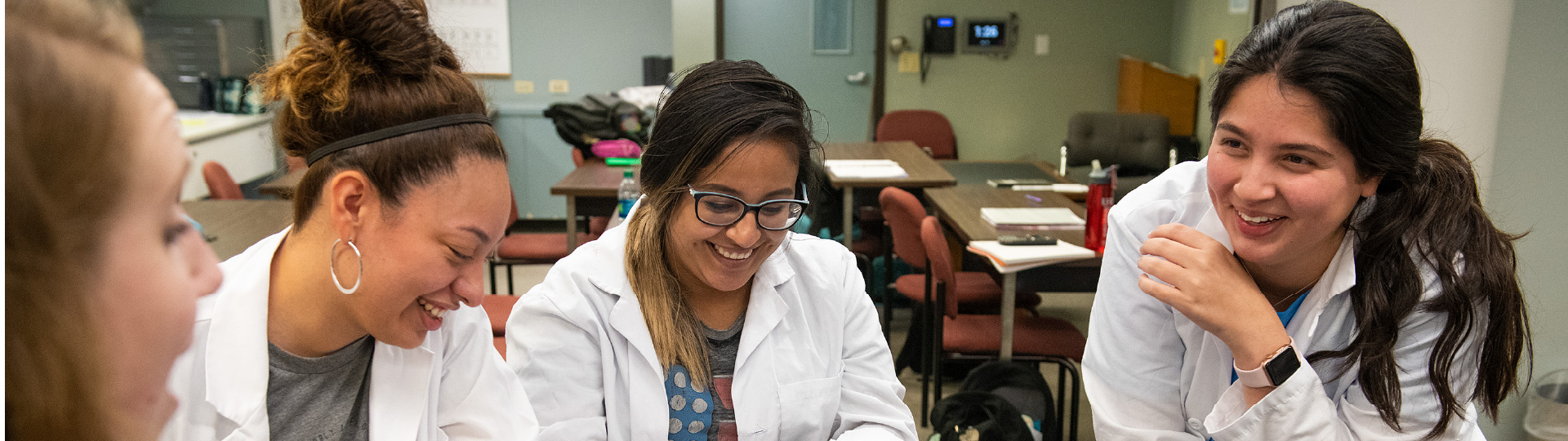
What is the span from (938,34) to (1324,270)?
5112mm

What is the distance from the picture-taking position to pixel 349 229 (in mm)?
1048

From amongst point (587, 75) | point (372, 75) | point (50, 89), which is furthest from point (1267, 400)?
point (587, 75)

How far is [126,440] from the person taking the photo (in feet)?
1.49

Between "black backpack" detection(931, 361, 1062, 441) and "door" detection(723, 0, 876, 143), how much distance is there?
372 centimetres

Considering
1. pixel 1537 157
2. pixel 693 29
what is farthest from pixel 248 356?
pixel 693 29

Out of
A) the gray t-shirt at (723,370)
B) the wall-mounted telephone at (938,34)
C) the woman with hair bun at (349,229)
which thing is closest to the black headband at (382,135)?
the woman with hair bun at (349,229)

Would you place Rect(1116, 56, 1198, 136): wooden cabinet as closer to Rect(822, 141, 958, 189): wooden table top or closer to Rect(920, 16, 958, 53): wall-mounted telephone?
Rect(920, 16, 958, 53): wall-mounted telephone

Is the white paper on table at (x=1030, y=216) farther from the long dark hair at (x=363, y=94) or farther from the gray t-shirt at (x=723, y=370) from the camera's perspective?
the long dark hair at (x=363, y=94)

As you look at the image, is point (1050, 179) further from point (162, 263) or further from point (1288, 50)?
point (162, 263)

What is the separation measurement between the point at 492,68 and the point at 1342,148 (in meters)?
5.88

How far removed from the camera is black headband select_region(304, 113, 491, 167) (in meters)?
1.04

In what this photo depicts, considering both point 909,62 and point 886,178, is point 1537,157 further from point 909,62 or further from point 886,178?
point 909,62

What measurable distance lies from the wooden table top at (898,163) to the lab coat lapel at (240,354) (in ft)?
7.12

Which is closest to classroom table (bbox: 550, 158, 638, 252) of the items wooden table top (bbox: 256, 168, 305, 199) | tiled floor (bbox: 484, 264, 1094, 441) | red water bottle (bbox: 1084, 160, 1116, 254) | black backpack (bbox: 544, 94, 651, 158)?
tiled floor (bbox: 484, 264, 1094, 441)
